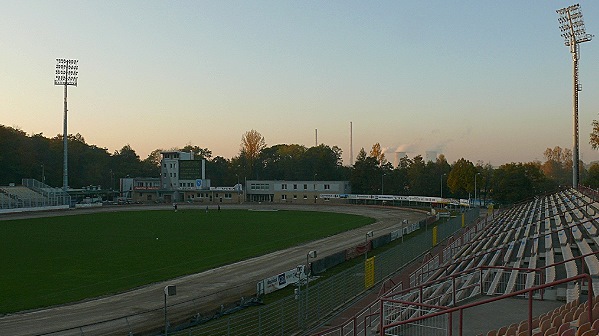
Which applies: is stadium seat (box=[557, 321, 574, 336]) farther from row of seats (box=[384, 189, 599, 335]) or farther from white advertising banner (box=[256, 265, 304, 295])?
white advertising banner (box=[256, 265, 304, 295])

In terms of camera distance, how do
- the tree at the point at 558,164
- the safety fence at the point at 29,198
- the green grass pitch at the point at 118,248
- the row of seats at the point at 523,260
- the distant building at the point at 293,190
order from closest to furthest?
the row of seats at the point at 523,260 < the green grass pitch at the point at 118,248 < the safety fence at the point at 29,198 < the distant building at the point at 293,190 < the tree at the point at 558,164

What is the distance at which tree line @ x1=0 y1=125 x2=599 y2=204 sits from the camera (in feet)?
273

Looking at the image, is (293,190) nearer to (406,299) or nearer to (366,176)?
(366,176)

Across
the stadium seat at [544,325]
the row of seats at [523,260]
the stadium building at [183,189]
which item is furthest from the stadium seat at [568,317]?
the stadium building at [183,189]

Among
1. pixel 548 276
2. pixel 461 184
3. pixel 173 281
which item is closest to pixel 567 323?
pixel 548 276

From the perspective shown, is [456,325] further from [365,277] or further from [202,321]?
[365,277]

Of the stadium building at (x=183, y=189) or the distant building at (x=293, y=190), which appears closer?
the distant building at (x=293, y=190)

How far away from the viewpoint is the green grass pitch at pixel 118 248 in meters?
24.6

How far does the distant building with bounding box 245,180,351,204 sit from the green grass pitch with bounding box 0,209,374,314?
35358 millimetres

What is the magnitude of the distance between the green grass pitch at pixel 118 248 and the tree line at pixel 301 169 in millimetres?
34293

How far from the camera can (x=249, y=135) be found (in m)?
133

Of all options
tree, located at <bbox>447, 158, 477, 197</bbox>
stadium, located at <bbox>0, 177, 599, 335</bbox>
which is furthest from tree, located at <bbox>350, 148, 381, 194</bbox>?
stadium, located at <bbox>0, 177, 599, 335</bbox>

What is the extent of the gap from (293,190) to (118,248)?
206 ft

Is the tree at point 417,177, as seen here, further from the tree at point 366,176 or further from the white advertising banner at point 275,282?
the white advertising banner at point 275,282
